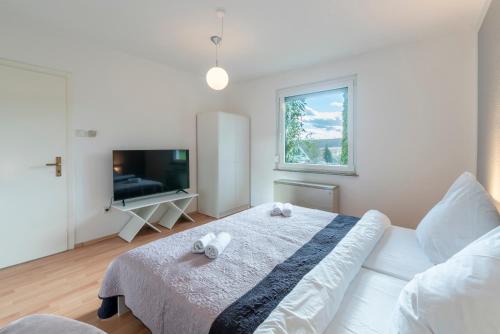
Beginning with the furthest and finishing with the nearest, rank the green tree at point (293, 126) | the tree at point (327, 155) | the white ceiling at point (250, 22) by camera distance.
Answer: the green tree at point (293, 126) → the tree at point (327, 155) → the white ceiling at point (250, 22)

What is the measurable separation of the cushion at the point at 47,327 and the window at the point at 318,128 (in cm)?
→ 322

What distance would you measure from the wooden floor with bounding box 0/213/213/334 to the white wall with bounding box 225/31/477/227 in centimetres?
299

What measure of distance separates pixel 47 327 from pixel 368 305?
1.28 metres

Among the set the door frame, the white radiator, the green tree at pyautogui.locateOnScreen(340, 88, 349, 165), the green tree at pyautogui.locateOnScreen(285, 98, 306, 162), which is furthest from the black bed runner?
the door frame

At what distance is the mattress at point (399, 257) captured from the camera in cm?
135

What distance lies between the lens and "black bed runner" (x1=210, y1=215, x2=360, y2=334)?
3.01 feet

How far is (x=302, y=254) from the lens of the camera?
4.87ft

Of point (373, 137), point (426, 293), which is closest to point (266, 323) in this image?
point (426, 293)

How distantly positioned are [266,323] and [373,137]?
2.88m

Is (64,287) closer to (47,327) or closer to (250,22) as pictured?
(47,327)

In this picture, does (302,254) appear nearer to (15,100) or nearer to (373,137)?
(373,137)

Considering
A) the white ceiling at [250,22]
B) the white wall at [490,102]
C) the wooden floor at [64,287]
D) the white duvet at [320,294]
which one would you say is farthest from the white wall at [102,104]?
the white wall at [490,102]

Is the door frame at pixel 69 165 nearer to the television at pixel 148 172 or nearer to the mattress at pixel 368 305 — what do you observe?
the television at pixel 148 172

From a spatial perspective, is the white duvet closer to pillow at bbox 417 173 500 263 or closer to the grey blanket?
the grey blanket
